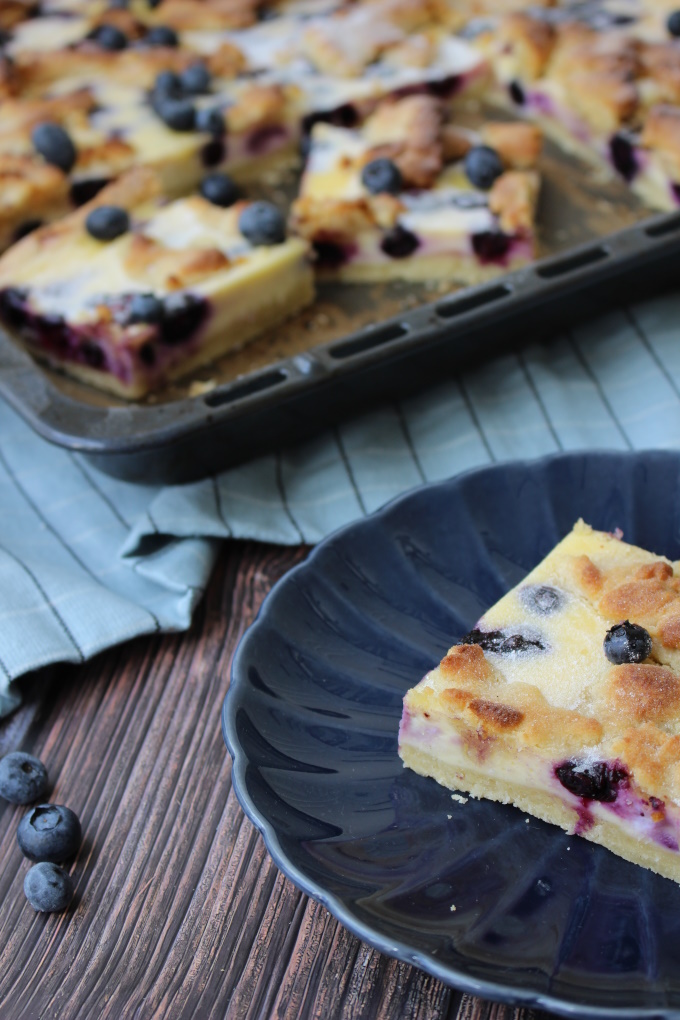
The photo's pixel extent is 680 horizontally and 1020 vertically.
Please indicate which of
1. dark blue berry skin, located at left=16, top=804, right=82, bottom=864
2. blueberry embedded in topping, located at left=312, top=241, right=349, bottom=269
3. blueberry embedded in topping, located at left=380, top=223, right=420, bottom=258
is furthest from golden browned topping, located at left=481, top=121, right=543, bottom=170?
dark blue berry skin, located at left=16, top=804, right=82, bottom=864

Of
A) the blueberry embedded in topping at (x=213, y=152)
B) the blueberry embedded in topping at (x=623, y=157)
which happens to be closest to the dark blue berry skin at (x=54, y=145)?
the blueberry embedded in topping at (x=213, y=152)

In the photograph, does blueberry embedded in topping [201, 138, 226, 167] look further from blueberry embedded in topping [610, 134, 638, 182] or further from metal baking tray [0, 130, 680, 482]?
blueberry embedded in topping [610, 134, 638, 182]

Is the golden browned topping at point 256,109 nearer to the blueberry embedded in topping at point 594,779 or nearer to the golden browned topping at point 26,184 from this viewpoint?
the golden browned topping at point 26,184

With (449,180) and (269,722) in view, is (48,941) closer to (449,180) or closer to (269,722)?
(269,722)

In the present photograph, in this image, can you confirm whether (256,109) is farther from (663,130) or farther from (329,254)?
(663,130)

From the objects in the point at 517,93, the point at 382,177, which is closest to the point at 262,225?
the point at 382,177

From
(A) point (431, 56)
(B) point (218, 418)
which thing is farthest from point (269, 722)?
(A) point (431, 56)
